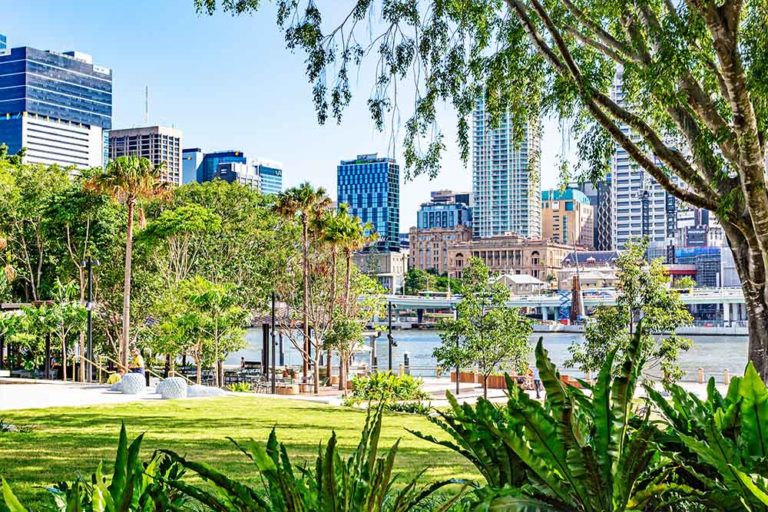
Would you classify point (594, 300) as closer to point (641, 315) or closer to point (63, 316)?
point (63, 316)

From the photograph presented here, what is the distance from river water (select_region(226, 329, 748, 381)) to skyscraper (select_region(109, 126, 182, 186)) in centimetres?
7277

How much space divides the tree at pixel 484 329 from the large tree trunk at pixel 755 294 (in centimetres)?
1979

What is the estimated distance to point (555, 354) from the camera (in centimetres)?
7250

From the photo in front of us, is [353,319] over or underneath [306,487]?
underneath

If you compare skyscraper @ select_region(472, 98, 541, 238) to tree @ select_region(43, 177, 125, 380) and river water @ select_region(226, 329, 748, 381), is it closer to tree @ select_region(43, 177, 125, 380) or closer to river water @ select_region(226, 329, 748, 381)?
river water @ select_region(226, 329, 748, 381)

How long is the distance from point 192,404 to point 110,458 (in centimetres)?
926

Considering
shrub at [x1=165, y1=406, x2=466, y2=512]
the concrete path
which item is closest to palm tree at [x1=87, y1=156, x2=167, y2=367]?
the concrete path

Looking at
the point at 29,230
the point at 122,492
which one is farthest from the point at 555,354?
the point at 122,492

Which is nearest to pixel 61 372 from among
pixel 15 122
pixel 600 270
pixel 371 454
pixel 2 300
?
pixel 2 300

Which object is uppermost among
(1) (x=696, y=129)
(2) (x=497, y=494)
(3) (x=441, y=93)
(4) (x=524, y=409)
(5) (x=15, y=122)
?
(5) (x=15, y=122)

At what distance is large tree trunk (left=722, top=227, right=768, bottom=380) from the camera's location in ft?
29.9

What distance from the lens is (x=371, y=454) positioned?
11.6 ft

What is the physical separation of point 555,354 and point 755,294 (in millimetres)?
64683

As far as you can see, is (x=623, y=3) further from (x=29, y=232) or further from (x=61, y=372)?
(x=29, y=232)
